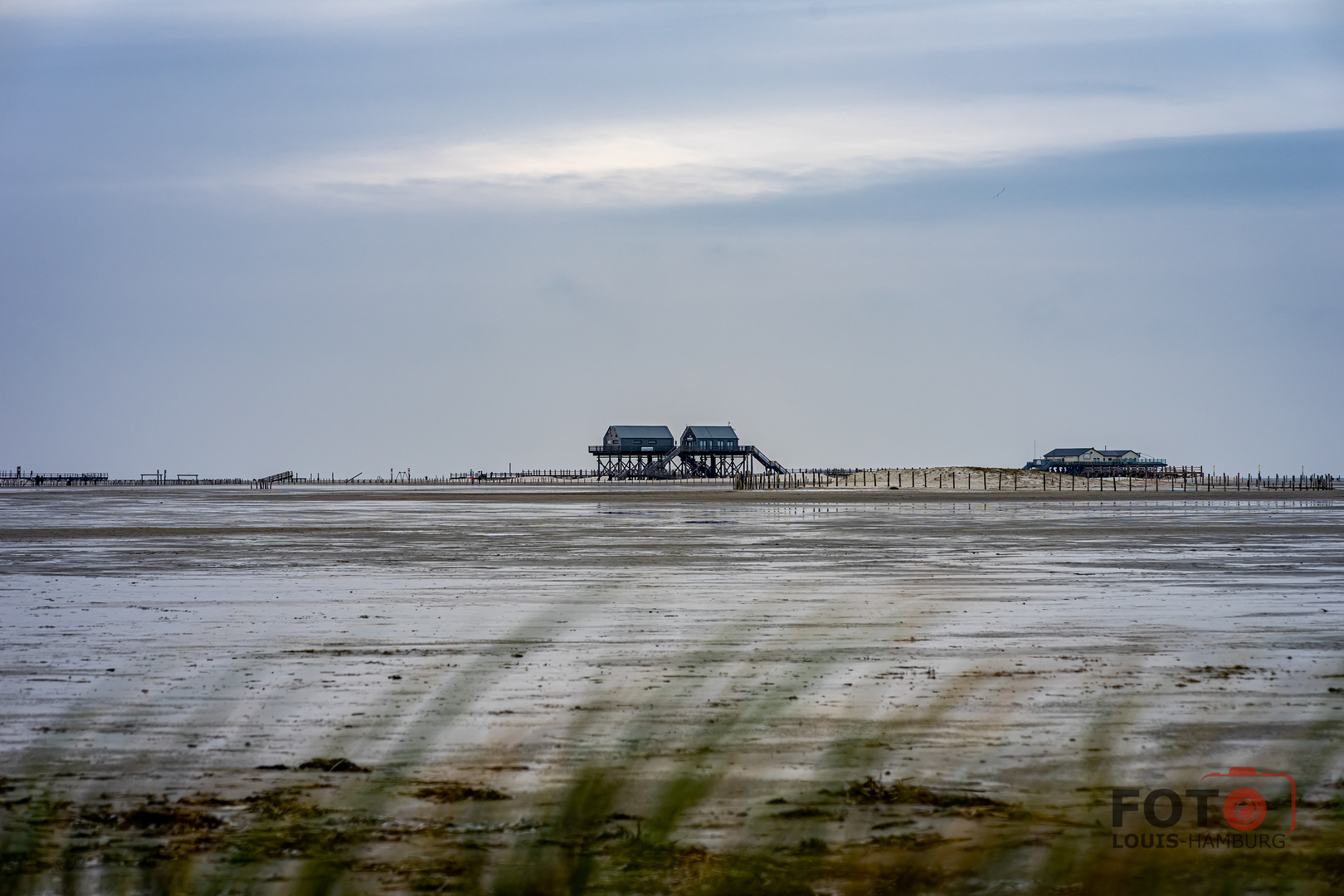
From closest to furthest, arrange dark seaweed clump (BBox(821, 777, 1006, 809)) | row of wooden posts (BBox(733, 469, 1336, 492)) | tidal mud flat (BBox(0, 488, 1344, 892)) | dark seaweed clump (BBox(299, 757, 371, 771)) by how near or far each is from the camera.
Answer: tidal mud flat (BBox(0, 488, 1344, 892))
dark seaweed clump (BBox(821, 777, 1006, 809))
dark seaweed clump (BBox(299, 757, 371, 771))
row of wooden posts (BBox(733, 469, 1336, 492))

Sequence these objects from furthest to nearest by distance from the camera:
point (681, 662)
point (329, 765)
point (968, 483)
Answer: point (968, 483), point (681, 662), point (329, 765)

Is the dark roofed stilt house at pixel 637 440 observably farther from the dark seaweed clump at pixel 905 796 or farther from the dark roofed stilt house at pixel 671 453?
the dark seaweed clump at pixel 905 796

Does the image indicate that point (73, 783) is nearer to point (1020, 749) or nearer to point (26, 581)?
point (1020, 749)

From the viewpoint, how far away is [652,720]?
8.93 metres

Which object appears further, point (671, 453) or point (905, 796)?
point (671, 453)

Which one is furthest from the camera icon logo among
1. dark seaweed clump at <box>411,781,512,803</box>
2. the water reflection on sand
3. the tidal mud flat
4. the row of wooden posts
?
the row of wooden posts

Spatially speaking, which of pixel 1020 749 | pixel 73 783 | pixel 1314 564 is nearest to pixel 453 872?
pixel 73 783

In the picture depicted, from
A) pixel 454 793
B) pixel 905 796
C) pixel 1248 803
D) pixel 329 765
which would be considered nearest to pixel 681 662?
pixel 329 765

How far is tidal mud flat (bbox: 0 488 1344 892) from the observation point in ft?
18.0

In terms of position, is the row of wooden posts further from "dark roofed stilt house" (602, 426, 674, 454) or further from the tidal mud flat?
the tidal mud flat

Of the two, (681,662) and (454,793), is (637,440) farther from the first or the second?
(454,793)

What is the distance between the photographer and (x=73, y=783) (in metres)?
6.98

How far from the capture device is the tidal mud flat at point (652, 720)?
5.50 metres

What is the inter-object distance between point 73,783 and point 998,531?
32218mm
